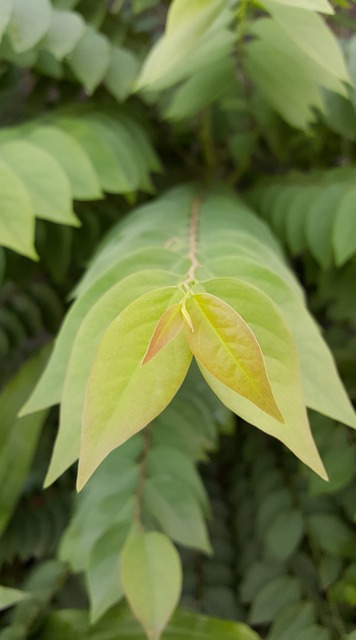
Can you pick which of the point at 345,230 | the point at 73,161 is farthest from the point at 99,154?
the point at 345,230

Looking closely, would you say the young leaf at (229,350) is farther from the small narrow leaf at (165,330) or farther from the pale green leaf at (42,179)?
the pale green leaf at (42,179)

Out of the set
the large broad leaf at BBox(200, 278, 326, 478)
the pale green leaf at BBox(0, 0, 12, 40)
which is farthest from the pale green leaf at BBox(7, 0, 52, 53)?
the large broad leaf at BBox(200, 278, 326, 478)

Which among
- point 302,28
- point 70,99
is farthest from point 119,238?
point 70,99

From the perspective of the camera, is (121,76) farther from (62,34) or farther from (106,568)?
(106,568)

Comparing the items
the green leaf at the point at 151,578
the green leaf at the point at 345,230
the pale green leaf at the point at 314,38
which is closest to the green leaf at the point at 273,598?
the green leaf at the point at 151,578

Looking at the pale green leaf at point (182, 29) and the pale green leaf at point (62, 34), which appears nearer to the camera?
the pale green leaf at point (182, 29)

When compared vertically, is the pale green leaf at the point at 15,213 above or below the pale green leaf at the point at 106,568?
above

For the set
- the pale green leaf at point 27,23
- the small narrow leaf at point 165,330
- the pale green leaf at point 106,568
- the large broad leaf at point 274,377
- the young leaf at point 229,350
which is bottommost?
the pale green leaf at point 106,568

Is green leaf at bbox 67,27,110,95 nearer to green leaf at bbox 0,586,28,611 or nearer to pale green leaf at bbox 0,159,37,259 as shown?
pale green leaf at bbox 0,159,37,259
